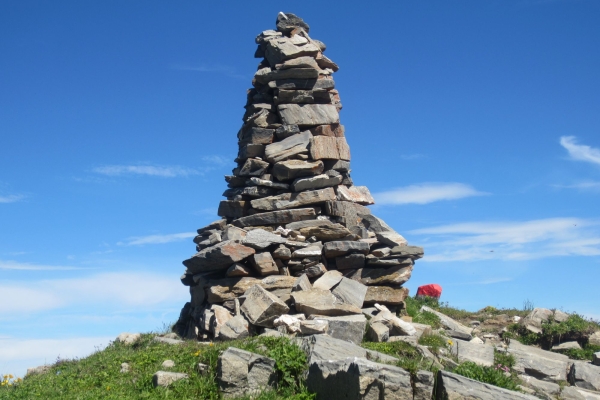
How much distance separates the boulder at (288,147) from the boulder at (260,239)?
1.99 meters

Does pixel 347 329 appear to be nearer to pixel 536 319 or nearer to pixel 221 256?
pixel 221 256

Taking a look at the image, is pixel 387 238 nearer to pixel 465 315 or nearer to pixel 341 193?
pixel 341 193

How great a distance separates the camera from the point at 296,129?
1523 cm

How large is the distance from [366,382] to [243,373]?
184 cm

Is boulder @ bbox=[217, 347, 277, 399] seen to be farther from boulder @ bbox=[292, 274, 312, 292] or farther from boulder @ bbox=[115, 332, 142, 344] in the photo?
boulder @ bbox=[115, 332, 142, 344]

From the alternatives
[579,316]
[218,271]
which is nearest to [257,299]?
[218,271]

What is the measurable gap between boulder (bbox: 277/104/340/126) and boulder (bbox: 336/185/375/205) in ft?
2.01

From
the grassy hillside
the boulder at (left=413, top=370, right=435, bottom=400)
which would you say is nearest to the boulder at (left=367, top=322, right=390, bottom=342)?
the grassy hillside

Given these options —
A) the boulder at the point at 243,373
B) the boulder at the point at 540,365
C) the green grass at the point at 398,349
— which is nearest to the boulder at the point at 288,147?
the green grass at the point at 398,349

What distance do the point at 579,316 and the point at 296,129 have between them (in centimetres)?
857

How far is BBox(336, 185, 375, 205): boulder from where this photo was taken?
1491 centimetres

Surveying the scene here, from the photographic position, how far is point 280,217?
14.5 metres

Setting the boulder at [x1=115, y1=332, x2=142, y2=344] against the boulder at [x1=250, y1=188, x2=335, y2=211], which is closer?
the boulder at [x1=115, y1=332, x2=142, y2=344]

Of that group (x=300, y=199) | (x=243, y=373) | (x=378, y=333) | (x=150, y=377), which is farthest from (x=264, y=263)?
(x=243, y=373)
